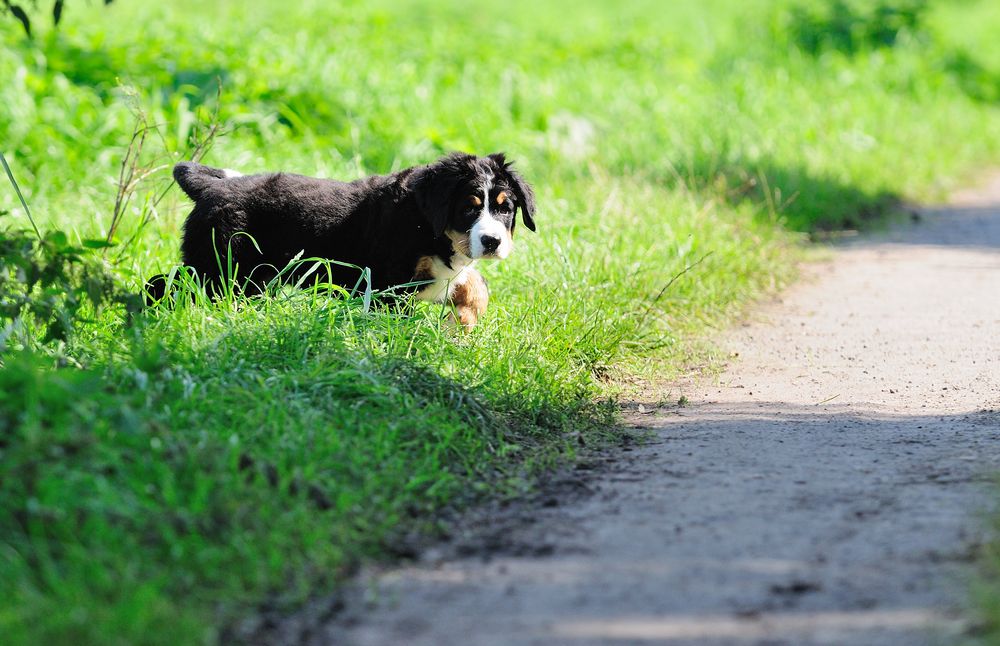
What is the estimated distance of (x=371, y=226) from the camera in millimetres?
5652

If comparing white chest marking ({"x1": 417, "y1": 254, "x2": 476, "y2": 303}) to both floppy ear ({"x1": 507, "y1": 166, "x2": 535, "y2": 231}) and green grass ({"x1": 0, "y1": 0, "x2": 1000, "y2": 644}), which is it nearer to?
green grass ({"x1": 0, "y1": 0, "x2": 1000, "y2": 644})

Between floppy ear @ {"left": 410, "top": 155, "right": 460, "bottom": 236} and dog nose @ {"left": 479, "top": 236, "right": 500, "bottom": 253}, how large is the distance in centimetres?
20

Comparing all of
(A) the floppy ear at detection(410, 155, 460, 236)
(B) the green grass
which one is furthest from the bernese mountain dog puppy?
(B) the green grass

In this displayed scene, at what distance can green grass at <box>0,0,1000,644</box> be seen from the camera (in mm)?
3510

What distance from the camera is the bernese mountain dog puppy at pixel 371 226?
17.9ft

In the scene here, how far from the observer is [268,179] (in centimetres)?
573

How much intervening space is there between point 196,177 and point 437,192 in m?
1.22

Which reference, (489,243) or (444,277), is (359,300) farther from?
(489,243)

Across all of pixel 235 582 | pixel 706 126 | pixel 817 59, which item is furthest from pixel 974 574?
pixel 817 59

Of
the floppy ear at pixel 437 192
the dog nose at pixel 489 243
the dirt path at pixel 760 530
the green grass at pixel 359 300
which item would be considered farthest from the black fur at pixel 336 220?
the dirt path at pixel 760 530

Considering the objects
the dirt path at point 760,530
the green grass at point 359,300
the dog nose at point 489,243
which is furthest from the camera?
the dog nose at point 489,243

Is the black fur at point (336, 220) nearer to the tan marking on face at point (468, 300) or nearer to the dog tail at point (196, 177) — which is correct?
the dog tail at point (196, 177)

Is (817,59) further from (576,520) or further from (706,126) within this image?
(576,520)

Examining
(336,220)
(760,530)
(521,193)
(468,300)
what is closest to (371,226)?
(336,220)
